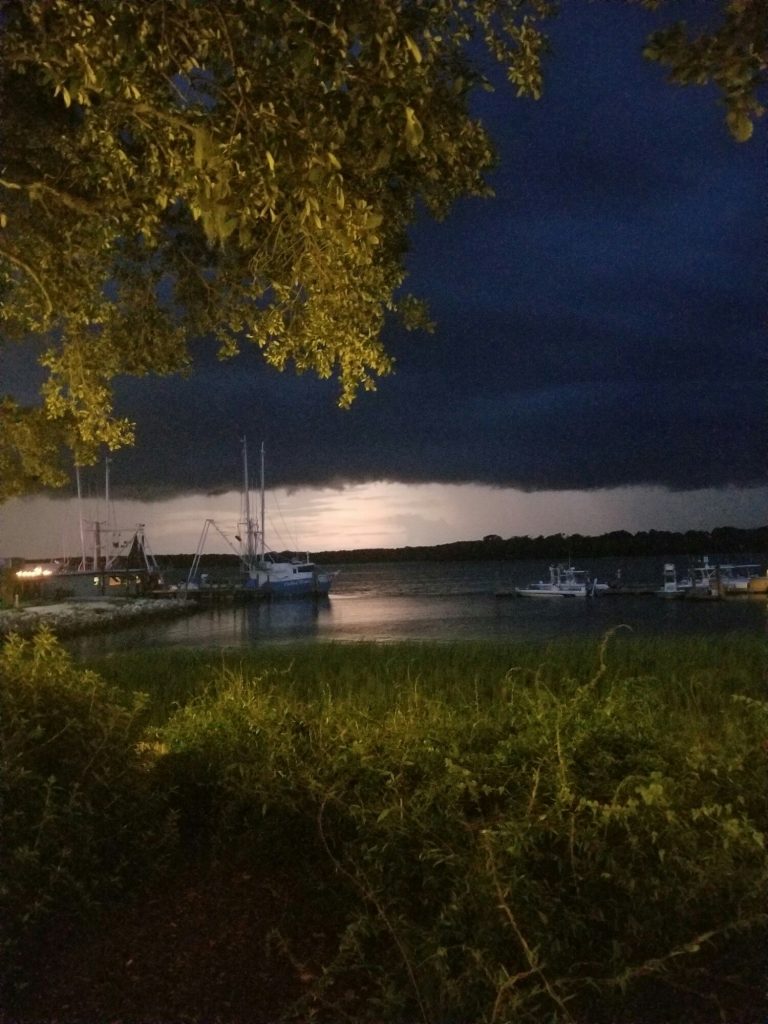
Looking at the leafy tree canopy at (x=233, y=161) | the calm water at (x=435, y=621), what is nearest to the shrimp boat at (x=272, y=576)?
the calm water at (x=435, y=621)

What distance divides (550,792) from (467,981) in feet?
3.96

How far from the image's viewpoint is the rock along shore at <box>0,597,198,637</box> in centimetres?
4588

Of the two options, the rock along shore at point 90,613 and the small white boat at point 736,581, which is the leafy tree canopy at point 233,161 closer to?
the rock along shore at point 90,613

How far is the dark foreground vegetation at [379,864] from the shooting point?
3.81 meters

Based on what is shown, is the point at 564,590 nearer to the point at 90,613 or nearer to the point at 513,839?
the point at 90,613

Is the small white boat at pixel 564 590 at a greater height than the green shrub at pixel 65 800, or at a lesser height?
lesser

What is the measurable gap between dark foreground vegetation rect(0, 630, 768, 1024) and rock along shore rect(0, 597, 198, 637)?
3614 centimetres

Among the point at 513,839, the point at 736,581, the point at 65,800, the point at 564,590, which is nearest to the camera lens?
Answer: the point at 513,839

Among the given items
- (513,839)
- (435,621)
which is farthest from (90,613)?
(513,839)

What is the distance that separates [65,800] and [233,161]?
343cm

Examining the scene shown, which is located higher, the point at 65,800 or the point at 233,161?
the point at 233,161

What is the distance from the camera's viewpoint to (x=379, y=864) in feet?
14.4

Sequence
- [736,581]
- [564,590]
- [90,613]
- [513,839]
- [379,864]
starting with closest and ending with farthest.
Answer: [513,839], [379,864], [90,613], [736,581], [564,590]

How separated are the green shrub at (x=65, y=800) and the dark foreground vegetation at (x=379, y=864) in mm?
14
